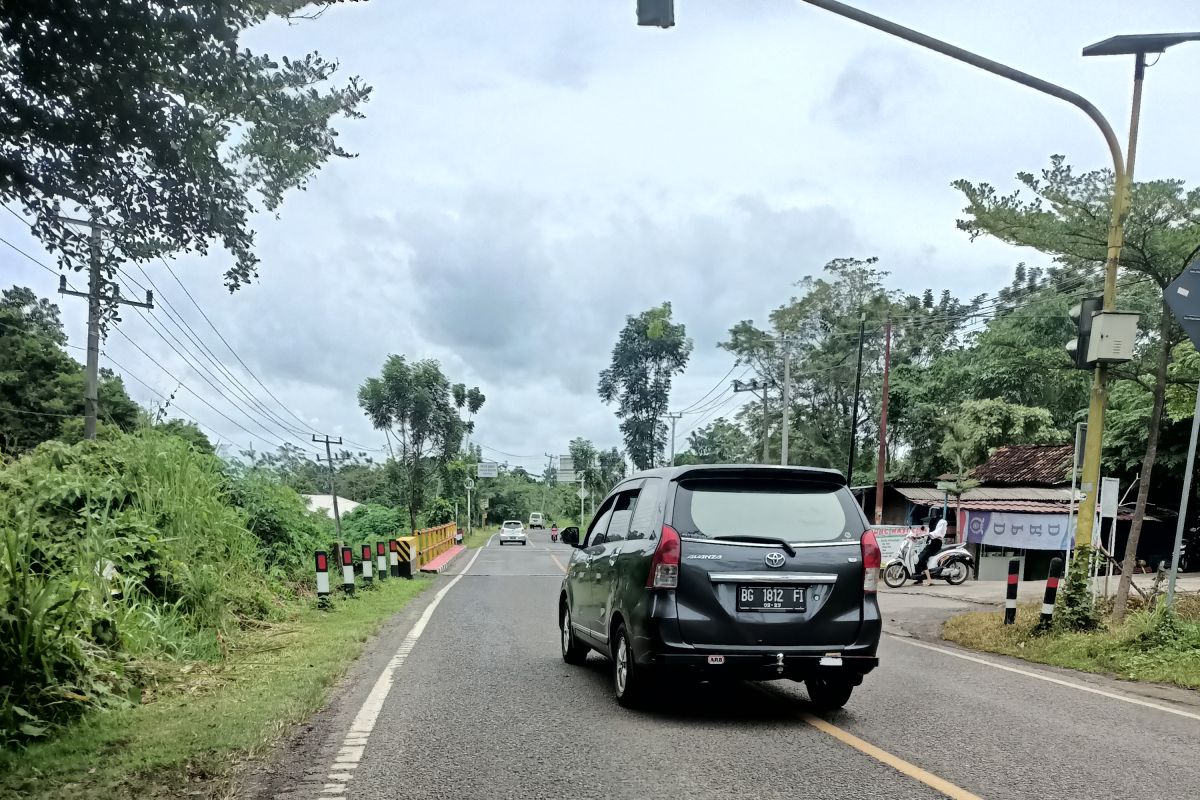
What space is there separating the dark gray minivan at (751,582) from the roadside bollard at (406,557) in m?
17.2

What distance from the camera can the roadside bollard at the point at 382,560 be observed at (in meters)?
21.8

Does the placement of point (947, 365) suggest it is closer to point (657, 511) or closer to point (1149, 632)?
point (1149, 632)

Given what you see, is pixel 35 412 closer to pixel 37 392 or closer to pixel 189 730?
pixel 37 392

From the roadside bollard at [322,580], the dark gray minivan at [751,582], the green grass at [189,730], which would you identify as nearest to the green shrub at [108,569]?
the green grass at [189,730]

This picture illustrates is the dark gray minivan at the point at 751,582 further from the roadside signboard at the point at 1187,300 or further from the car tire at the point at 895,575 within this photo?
the car tire at the point at 895,575

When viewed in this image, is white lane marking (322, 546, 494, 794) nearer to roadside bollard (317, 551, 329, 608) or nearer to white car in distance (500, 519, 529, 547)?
roadside bollard (317, 551, 329, 608)

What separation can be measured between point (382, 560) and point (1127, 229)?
645 inches

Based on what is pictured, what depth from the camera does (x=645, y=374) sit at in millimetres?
81812

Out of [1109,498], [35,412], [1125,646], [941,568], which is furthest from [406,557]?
[35,412]

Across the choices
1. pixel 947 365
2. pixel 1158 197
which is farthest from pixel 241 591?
pixel 947 365

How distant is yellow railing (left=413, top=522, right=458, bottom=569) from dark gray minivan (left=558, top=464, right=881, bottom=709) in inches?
752

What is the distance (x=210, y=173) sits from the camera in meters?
5.76

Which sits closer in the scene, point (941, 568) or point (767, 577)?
point (767, 577)

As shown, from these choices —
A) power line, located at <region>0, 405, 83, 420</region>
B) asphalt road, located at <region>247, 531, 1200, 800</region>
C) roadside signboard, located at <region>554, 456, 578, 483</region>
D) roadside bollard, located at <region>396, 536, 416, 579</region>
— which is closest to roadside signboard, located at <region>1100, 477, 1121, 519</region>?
asphalt road, located at <region>247, 531, 1200, 800</region>
